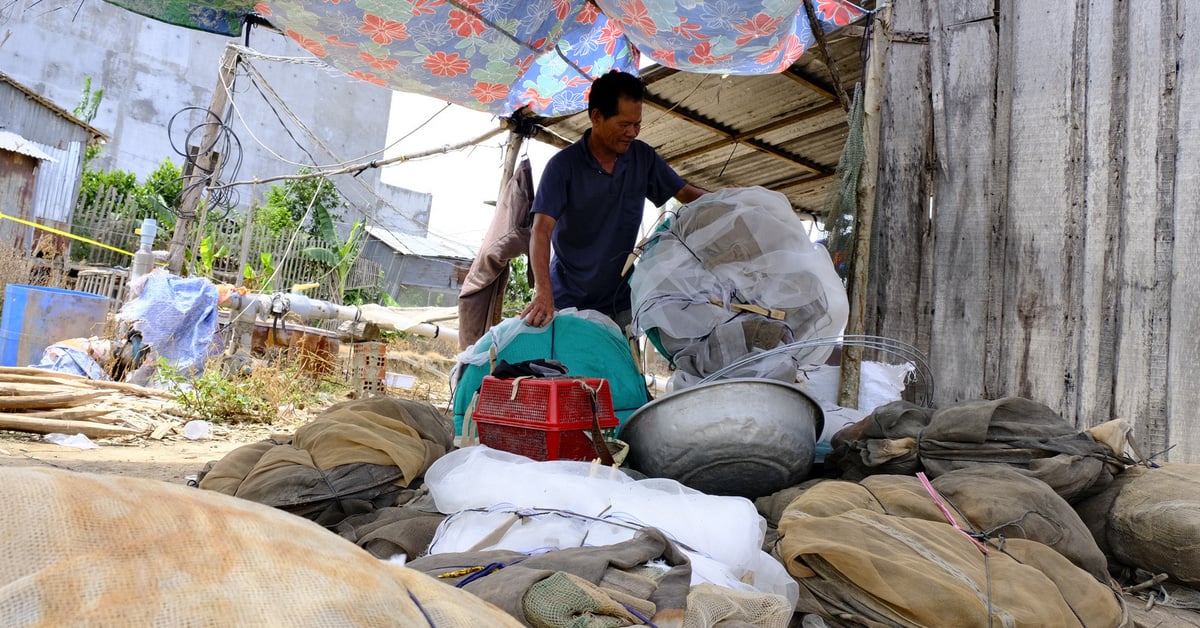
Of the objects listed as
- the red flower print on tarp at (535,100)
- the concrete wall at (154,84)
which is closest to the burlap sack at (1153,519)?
the red flower print on tarp at (535,100)

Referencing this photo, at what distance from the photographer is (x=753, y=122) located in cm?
568

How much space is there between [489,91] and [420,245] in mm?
20022

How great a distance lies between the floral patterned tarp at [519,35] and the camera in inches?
155

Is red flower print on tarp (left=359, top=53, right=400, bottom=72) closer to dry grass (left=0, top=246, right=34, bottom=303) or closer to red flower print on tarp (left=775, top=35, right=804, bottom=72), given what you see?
red flower print on tarp (left=775, top=35, right=804, bottom=72)

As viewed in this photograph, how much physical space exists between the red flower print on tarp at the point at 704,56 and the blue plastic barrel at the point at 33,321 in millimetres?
7729

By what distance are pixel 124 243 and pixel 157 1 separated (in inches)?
614

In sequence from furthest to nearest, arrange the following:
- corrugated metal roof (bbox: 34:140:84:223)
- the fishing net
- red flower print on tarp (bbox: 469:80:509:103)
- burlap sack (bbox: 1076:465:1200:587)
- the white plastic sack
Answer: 1. corrugated metal roof (bbox: 34:140:84:223)
2. red flower print on tarp (bbox: 469:80:509:103)
3. the fishing net
4. burlap sack (bbox: 1076:465:1200:587)
5. the white plastic sack

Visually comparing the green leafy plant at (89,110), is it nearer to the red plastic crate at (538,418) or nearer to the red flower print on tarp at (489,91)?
the red flower print on tarp at (489,91)

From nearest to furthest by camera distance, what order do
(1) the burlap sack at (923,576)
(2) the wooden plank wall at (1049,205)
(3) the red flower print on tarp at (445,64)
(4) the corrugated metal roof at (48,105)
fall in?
(1) the burlap sack at (923,576) → (2) the wooden plank wall at (1049,205) → (3) the red flower print on tarp at (445,64) → (4) the corrugated metal roof at (48,105)

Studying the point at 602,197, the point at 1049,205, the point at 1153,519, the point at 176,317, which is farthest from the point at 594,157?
the point at 176,317

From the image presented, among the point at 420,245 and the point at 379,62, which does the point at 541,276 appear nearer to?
the point at 379,62

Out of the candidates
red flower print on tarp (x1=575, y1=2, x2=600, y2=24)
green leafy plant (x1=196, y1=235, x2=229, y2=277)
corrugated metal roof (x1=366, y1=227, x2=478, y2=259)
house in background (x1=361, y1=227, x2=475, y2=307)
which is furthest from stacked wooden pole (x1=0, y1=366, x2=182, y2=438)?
corrugated metal roof (x1=366, y1=227, x2=478, y2=259)

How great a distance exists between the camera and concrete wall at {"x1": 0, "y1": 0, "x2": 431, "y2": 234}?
2277 centimetres

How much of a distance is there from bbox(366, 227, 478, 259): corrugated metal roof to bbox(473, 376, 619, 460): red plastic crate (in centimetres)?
2033
